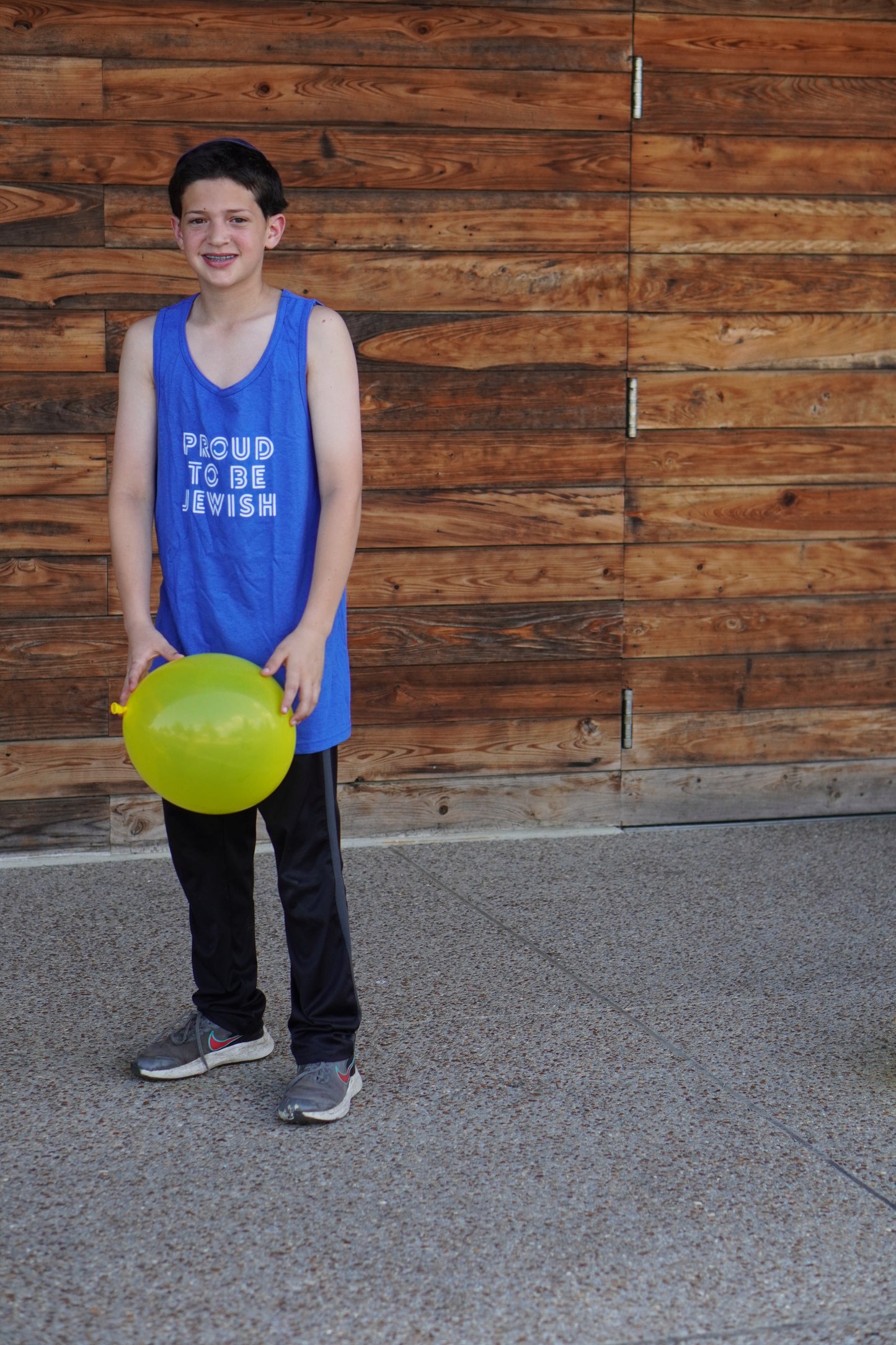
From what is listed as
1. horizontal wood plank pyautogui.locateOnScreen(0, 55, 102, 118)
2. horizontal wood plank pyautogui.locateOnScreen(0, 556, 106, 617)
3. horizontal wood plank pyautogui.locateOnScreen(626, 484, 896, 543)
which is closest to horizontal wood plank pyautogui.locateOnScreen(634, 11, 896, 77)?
horizontal wood plank pyautogui.locateOnScreen(626, 484, 896, 543)

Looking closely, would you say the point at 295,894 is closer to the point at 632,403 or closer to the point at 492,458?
the point at 492,458

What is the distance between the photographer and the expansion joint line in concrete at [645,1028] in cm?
241

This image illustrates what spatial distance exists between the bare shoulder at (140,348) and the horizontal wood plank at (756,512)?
84.9 inches

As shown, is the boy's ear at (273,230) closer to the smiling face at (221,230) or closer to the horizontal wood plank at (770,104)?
the smiling face at (221,230)

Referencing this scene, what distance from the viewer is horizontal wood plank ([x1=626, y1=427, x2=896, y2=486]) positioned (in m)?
4.43

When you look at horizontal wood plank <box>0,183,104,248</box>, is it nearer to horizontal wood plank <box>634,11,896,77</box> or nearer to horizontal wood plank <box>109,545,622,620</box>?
horizontal wood plank <box>109,545,622,620</box>

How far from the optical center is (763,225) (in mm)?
4402

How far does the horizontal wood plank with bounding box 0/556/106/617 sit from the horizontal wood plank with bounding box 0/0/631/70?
4.28 ft

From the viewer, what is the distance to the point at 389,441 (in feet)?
13.9

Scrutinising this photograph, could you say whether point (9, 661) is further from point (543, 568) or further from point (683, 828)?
point (683, 828)

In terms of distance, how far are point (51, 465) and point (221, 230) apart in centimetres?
178

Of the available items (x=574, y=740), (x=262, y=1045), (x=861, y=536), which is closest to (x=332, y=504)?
(x=262, y=1045)

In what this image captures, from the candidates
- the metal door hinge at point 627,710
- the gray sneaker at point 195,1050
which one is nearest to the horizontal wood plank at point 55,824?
the gray sneaker at point 195,1050

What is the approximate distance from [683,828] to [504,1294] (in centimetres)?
266
